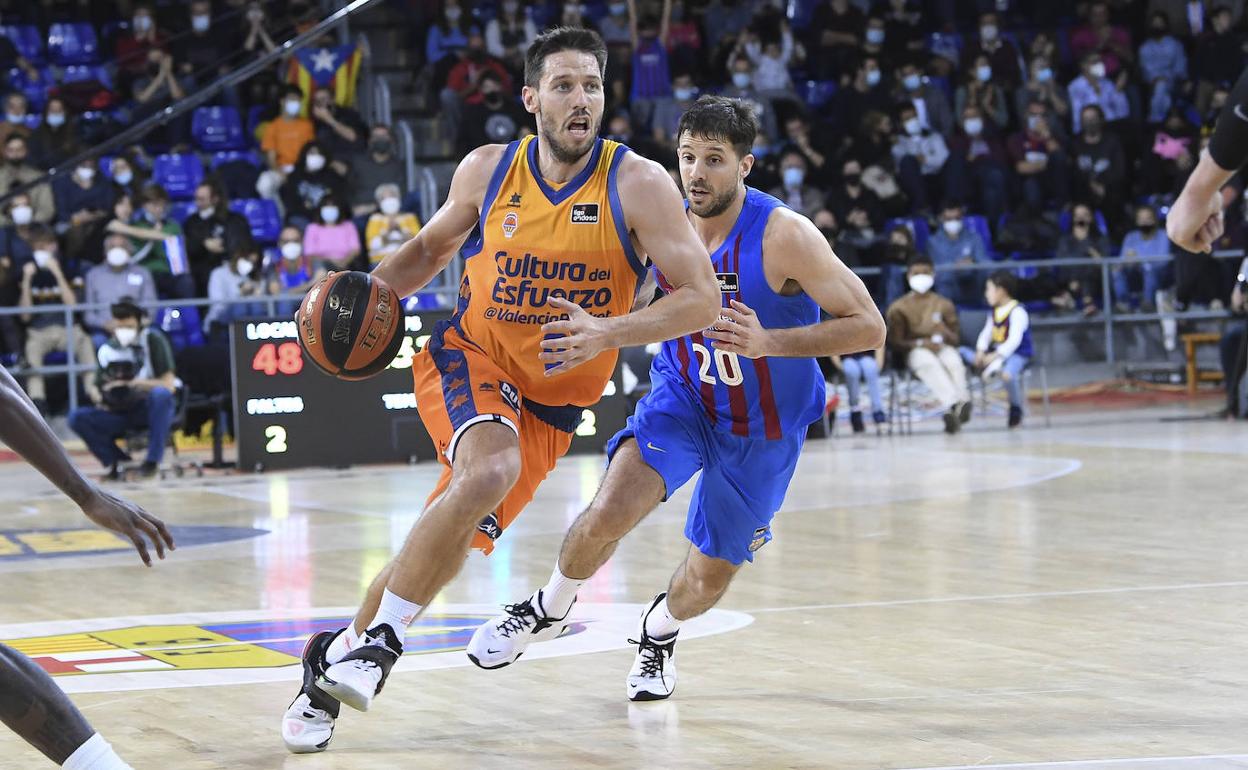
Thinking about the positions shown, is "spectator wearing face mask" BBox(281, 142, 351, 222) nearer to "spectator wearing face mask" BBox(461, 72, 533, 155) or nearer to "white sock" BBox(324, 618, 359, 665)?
"spectator wearing face mask" BBox(461, 72, 533, 155)

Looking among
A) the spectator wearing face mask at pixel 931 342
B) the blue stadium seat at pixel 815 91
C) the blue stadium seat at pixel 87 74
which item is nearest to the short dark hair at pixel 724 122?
the spectator wearing face mask at pixel 931 342

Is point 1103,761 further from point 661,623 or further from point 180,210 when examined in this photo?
point 180,210

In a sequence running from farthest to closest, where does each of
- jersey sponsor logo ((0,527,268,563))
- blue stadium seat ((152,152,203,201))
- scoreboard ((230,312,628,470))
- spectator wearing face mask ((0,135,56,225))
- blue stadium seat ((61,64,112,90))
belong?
blue stadium seat ((61,64,112,90))
blue stadium seat ((152,152,203,201))
spectator wearing face mask ((0,135,56,225))
scoreboard ((230,312,628,470))
jersey sponsor logo ((0,527,268,563))

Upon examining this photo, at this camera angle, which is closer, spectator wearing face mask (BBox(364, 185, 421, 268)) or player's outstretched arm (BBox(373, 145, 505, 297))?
player's outstretched arm (BBox(373, 145, 505, 297))

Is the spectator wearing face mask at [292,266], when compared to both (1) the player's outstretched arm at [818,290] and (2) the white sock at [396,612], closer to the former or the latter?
(1) the player's outstretched arm at [818,290]

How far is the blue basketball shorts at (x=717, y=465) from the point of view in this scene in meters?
5.28

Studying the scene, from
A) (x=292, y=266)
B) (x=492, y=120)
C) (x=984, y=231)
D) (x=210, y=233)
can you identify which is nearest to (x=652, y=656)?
(x=292, y=266)

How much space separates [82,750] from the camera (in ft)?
11.1

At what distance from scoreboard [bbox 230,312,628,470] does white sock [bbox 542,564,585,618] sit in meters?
7.72

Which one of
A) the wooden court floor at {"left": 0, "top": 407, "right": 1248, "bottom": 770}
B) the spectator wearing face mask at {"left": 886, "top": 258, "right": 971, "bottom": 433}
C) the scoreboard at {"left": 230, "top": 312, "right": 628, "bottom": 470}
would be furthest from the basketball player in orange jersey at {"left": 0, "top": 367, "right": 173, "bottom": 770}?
the spectator wearing face mask at {"left": 886, "top": 258, "right": 971, "bottom": 433}

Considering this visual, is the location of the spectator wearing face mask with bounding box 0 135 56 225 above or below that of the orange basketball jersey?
above

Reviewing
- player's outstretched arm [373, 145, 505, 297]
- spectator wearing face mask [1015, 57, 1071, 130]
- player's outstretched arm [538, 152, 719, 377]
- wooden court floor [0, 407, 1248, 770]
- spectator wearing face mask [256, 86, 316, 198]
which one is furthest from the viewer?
spectator wearing face mask [1015, 57, 1071, 130]

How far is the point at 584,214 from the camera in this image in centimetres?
493

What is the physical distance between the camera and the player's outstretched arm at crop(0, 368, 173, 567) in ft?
10.5
